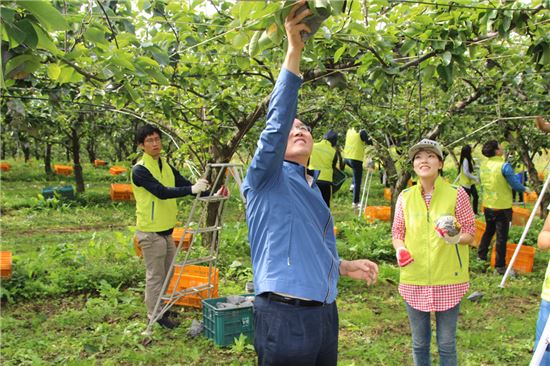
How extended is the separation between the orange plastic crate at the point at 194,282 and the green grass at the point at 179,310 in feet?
0.36

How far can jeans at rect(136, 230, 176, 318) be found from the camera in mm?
4250

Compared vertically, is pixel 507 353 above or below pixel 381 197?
below

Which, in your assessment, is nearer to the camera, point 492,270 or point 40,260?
point 40,260

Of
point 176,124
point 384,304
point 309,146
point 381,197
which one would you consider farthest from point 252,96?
point 381,197

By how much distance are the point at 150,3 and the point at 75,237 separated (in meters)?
6.06

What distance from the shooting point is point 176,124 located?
6.12 metres

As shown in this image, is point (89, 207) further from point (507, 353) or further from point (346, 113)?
point (507, 353)

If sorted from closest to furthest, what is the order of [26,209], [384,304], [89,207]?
[384,304] → [26,209] → [89,207]

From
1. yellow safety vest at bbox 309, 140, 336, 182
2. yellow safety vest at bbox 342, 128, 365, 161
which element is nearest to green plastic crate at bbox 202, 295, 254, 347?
yellow safety vest at bbox 309, 140, 336, 182

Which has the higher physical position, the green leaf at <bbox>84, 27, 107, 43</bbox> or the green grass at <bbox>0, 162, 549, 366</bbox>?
the green leaf at <bbox>84, 27, 107, 43</bbox>

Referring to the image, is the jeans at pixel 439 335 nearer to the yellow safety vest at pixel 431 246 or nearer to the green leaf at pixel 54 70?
the yellow safety vest at pixel 431 246

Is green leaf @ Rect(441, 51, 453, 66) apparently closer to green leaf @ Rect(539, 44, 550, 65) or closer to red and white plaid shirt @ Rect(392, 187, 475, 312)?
green leaf @ Rect(539, 44, 550, 65)

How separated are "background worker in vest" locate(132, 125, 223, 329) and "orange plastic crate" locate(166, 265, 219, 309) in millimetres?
417

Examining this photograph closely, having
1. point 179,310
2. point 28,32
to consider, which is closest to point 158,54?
point 28,32
